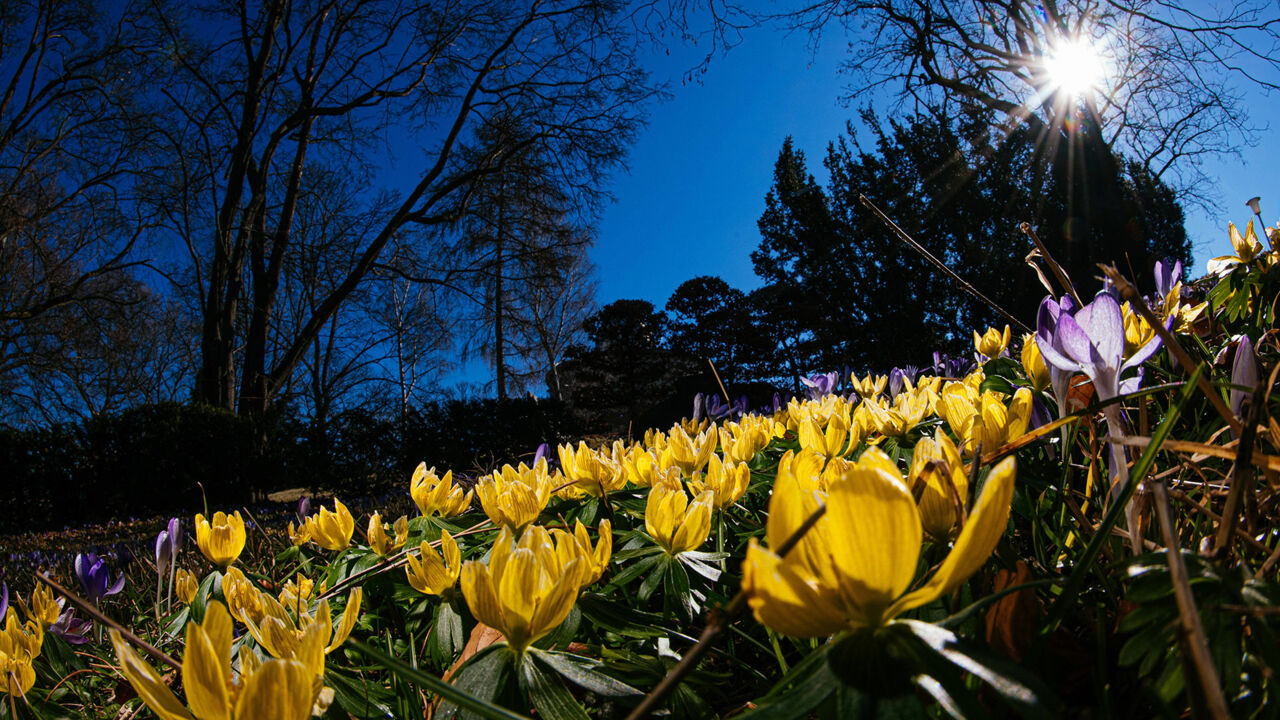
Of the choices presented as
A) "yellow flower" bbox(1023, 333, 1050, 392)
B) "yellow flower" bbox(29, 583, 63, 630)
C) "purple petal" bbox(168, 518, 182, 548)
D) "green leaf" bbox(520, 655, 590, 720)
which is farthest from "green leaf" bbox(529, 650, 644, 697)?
"purple petal" bbox(168, 518, 182, 548)

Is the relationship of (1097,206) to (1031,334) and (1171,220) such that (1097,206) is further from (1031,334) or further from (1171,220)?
(1031,334)

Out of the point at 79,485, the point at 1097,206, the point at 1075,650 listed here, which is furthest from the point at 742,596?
the point at 1097,206

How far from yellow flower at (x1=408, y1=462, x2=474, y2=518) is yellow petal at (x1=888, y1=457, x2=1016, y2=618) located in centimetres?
89

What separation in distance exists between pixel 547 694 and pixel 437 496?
2.23ft

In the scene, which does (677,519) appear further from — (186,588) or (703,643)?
(186,588)

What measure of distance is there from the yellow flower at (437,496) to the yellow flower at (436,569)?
0.34 metres

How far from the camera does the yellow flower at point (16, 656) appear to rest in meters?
0.76

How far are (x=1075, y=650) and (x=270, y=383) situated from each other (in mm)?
15380

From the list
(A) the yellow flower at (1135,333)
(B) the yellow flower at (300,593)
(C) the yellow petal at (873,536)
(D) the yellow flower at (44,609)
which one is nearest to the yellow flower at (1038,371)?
(A) the yellow flower at (1135,333)

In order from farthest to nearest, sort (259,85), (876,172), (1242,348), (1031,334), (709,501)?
(876,172), (259,85), (1031,334), (709,501), (1242,348)

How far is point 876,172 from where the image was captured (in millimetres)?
21312

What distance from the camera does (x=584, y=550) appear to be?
0.60 metres

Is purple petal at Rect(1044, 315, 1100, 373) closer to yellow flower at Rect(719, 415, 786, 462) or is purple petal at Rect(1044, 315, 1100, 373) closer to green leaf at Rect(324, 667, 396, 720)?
yellow flower at Rect(719, 415, 786, 462)

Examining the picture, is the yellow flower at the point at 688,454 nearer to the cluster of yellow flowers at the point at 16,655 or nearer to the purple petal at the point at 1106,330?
the purple petal at the point at 1106,330
